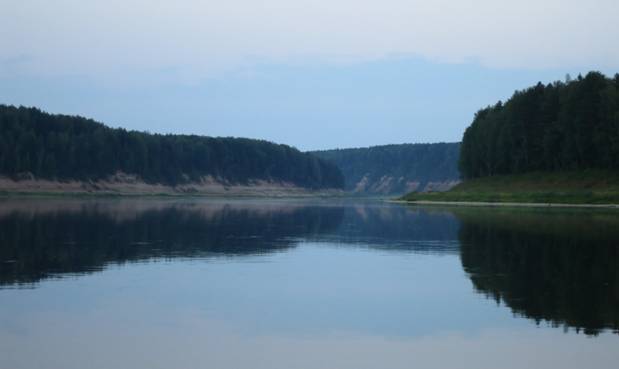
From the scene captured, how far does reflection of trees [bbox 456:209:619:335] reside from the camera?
Result: 2009cm

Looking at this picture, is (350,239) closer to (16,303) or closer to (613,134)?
(16,303)

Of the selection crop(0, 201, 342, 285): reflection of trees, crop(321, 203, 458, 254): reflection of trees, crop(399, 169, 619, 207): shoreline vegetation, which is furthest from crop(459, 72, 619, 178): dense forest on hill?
crop(0, 201, 342, 285): reflection of trees

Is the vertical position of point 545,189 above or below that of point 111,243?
above

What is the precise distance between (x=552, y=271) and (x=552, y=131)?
91.2 m

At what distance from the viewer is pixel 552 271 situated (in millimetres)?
28359

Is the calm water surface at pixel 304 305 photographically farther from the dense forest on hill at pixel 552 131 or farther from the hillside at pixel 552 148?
the dense forest on hill at pixel 552 131

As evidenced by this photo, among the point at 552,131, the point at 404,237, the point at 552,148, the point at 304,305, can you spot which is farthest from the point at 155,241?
the point at 552,131

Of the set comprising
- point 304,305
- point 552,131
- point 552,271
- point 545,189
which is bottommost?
point 304,305

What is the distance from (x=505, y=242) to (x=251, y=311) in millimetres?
23696

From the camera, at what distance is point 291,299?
72.2ft

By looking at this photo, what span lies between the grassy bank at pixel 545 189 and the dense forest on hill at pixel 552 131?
9.06 feet

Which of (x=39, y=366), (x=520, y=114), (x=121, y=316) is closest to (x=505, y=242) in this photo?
(x=121, y=316)

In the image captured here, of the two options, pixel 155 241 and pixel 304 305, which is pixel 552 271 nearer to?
pixel 304 305

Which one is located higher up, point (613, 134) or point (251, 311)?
point (613, 134)
